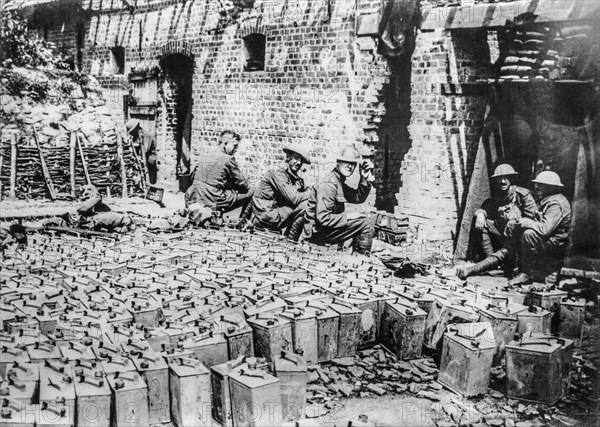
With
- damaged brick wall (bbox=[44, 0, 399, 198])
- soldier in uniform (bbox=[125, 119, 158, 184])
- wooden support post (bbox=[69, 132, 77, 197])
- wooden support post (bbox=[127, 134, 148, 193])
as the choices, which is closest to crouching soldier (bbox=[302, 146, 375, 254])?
damaged brick wall (bbox=[44, 0, 399, 198])

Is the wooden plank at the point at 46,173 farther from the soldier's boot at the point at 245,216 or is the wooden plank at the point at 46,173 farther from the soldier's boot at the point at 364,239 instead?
the soldier's boot at the point at 364,239

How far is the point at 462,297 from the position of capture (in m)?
6.12

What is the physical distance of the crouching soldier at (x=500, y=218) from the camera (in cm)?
837

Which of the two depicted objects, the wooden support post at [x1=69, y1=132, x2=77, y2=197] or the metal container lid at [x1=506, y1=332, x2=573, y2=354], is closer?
the metal container lid at [x1=506, y1=332, x2=573, y2=354]

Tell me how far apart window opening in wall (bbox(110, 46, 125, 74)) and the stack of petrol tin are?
404 inches

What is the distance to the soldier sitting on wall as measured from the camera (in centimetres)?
1012

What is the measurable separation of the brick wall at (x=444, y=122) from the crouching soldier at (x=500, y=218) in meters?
0.75

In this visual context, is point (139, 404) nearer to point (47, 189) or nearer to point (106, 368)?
point (106, 368)

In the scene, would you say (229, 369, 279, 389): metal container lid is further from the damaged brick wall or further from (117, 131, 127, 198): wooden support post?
(117, 131, 127, 198): wooden support post

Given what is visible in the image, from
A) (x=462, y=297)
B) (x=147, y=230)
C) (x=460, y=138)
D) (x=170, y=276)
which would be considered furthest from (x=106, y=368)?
(x=460, y=138)

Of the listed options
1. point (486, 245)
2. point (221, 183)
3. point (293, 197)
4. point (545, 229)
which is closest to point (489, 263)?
point (486, 245)

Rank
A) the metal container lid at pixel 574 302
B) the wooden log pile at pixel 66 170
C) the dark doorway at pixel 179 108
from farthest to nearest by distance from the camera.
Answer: the dark doorway at pixel 179 108 → the wooden log pile at pixel 66 170 → the metal container lid at pixel 574 302

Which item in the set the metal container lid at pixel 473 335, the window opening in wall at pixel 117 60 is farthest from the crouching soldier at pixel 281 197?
the window opening in wall at pixel 117 60

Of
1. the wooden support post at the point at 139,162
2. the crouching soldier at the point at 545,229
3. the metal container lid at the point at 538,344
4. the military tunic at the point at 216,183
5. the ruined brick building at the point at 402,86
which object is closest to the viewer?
the metal container lid at the point at 538,344
